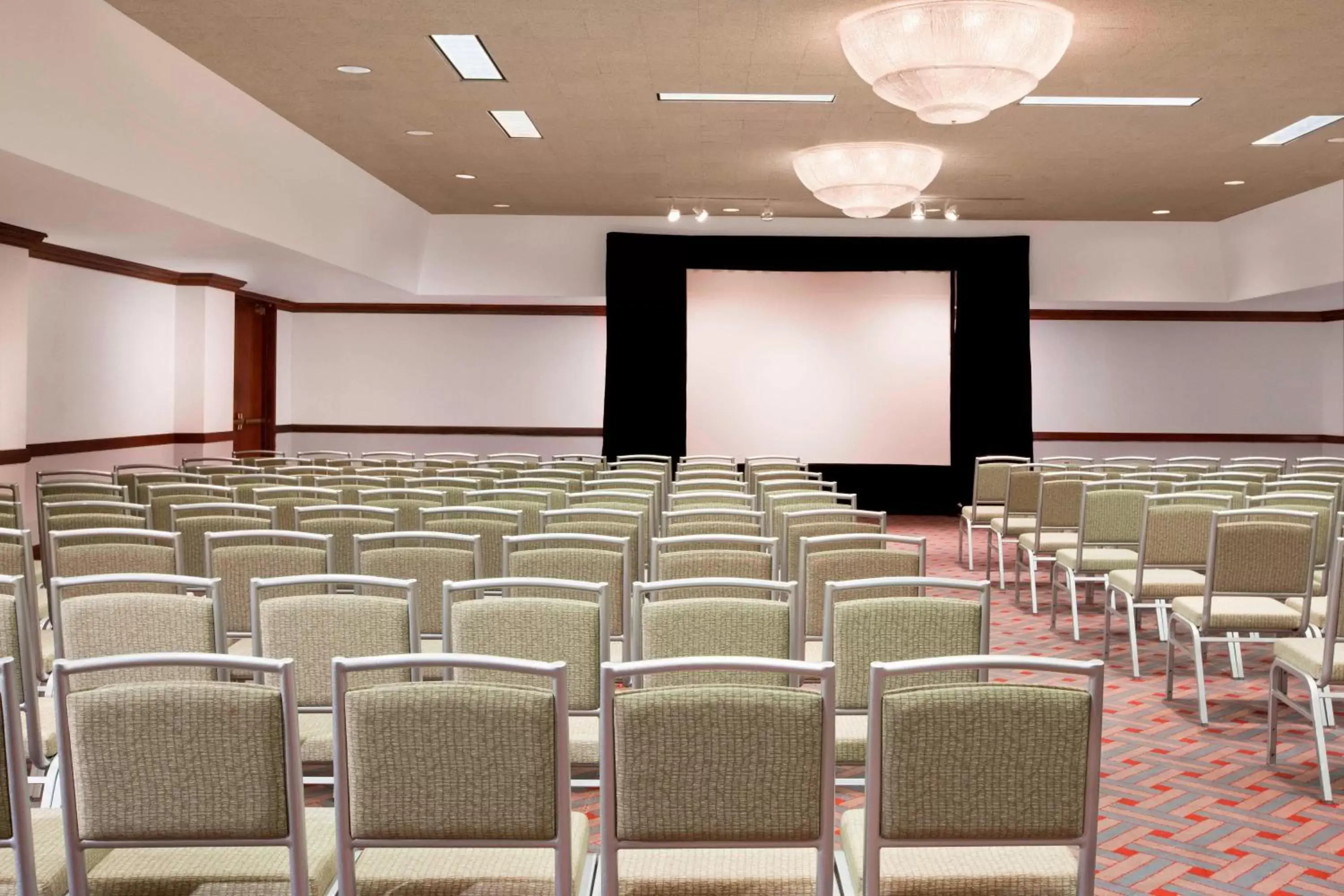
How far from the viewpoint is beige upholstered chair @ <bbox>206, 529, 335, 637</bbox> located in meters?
5.25

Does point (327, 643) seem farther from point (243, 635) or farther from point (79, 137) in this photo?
point (79, 137)

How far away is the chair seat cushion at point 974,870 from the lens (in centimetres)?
289

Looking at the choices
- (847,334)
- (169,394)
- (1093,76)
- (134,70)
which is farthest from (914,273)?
(134,70)

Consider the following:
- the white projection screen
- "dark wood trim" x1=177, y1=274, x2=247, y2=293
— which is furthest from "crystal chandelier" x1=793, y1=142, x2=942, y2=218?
"dark wood trim" x1=177, y1=274, x2=247, y2=293

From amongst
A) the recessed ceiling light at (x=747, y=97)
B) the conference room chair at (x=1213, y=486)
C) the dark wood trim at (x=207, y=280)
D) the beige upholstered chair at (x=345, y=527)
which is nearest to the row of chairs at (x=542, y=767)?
the beige upholstered chair at (x=345, y=527)

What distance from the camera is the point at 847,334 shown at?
17.6m

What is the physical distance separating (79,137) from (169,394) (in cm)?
781

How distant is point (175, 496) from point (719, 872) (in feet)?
19.4

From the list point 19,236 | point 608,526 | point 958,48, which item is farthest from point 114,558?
point 19,236

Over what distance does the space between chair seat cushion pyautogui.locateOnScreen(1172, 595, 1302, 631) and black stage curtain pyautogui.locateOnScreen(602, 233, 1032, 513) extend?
1029 cm

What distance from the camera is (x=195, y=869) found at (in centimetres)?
293

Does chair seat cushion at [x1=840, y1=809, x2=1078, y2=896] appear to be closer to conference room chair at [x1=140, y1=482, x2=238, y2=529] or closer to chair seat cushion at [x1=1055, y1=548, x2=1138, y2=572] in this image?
conference room chair at [x1=140, y1=482, x2=238, y2=529]

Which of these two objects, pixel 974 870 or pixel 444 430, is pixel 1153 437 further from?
pixel 974 870

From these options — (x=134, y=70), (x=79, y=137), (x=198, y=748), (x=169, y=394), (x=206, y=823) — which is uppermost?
(x=134, y=70)
